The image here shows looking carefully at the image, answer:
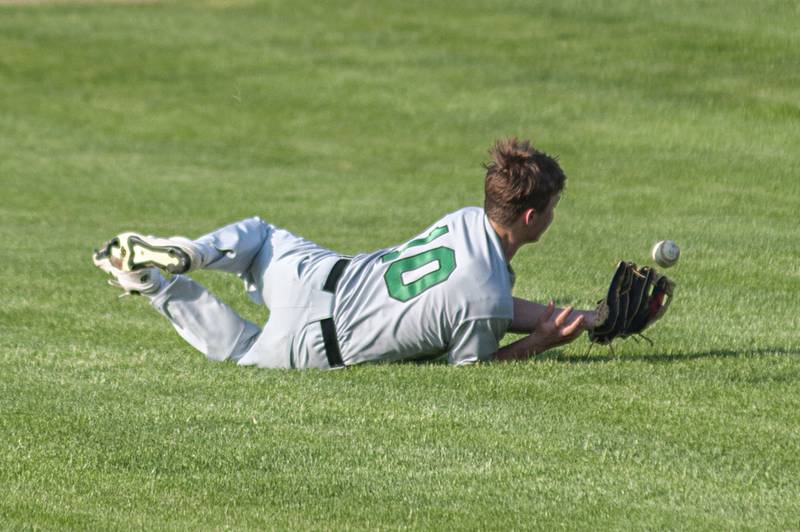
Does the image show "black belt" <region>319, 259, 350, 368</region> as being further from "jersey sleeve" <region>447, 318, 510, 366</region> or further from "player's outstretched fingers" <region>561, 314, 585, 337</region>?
"player's outstretched fingers" <region>561, 314, 585, 337</region>

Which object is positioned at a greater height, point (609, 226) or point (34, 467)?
point (34, 467)

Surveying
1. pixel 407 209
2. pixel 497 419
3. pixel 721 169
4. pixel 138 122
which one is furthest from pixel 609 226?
pixel 138 122

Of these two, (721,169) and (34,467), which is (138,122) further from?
(34,467)

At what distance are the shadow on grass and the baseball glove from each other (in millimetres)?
360

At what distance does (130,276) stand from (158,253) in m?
0.56

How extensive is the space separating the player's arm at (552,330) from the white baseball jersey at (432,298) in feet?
0.60

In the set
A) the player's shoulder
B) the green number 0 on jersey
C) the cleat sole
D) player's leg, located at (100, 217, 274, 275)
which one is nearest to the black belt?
the green number 0 on jersey

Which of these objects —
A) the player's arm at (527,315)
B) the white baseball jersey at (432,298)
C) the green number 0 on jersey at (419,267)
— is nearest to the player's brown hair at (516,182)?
the white baseball jersey at (432,298)

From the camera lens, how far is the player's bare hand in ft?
25.5

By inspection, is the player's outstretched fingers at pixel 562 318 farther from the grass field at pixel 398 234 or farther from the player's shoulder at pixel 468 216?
the player's shoulder at pixel 468 216

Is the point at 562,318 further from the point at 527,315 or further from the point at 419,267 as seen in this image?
the point at 419,267

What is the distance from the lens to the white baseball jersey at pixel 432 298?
7.66 m

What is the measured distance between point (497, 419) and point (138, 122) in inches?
739

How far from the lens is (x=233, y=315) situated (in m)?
8.50
